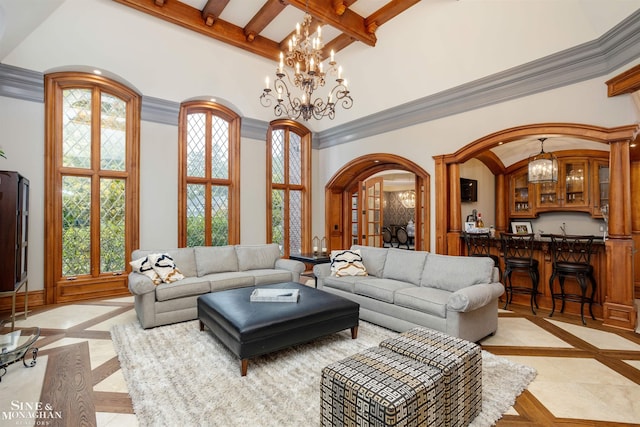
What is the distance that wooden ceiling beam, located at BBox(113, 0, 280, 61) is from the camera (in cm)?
463

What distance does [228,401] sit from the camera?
2197 millimetres

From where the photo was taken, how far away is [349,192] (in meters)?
7.91

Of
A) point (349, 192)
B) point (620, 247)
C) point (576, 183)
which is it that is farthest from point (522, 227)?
point (349, 192)

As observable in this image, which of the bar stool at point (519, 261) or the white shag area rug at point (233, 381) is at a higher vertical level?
the bar stool at point (519, 261)

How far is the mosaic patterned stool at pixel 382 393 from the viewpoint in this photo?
5.10 feet

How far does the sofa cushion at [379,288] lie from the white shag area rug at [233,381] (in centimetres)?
42

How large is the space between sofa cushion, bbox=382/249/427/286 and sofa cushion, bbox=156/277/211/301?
7.81 ft

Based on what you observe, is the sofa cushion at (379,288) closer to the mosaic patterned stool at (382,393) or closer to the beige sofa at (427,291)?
Answer: the beige sofa at (427,291)

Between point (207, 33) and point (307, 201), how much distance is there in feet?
13.0

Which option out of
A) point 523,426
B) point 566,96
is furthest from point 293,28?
point 523,426

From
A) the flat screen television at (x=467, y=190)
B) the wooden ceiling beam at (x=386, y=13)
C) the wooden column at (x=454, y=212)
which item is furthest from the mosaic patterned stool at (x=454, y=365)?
the flat screen television at (x=467, y=190)

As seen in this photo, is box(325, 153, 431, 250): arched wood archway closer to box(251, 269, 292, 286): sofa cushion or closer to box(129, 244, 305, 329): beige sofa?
box(129, 244, 305, 329): beige sofa

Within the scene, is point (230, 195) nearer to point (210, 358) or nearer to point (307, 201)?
point (307, 201)

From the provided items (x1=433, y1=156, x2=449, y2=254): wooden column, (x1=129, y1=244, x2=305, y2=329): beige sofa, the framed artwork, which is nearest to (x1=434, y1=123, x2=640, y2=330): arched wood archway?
(x1=433, y1=156, x2=449, y2=254): wooden column
